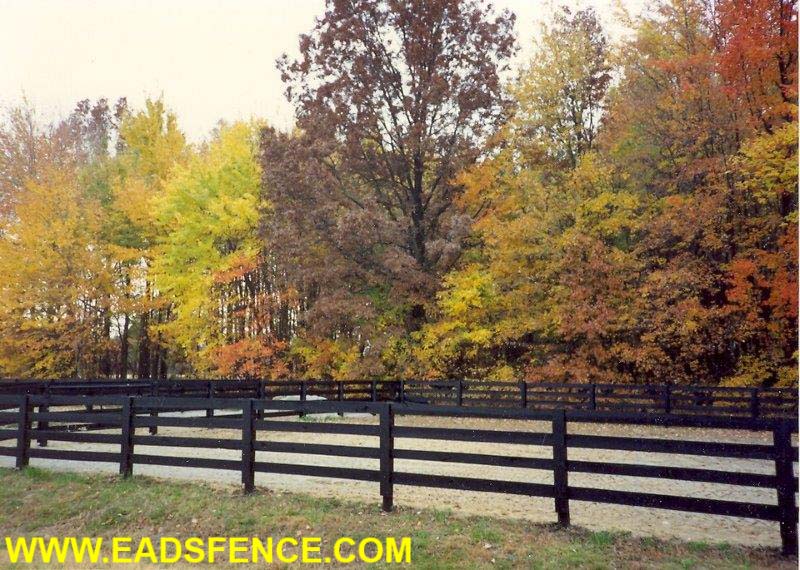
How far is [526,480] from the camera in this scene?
9.95m

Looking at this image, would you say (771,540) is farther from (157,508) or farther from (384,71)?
(384,71)

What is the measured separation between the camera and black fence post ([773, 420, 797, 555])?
589 centimetres

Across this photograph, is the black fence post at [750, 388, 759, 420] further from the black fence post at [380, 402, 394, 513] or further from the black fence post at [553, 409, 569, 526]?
the black fence post at [380, 402, 394, 513]

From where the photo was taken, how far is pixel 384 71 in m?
24.3

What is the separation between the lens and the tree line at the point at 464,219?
64.3ft

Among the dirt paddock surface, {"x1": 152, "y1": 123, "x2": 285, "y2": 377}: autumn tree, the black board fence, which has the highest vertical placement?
{"x1": 152, "y1": 123, "x2": 285, "y2": 377}: autumn tree

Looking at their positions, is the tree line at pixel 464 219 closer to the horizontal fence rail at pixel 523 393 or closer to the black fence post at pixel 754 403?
the horizontal fence rail at pixel 523 393

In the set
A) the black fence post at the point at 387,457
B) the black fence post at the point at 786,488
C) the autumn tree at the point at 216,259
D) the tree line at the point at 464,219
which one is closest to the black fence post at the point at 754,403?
the tree line at the point at 464,219

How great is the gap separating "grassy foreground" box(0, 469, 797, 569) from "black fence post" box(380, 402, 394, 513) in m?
0.18

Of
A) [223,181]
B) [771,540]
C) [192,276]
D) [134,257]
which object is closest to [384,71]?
[223,181]

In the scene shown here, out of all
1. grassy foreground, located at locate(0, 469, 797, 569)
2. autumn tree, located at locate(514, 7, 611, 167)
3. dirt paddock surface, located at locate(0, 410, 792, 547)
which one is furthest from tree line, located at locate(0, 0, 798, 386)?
grassy foreground, located at locate(0, 469, 797, 569)

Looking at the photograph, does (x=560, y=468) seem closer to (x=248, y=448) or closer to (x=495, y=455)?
(x=495, y=455)

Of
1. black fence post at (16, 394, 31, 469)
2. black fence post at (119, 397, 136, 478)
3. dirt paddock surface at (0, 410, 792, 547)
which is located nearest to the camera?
dirt paddock surface at (0, 410, 792, 547)

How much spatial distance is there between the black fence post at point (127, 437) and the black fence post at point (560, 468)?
6220 mm
